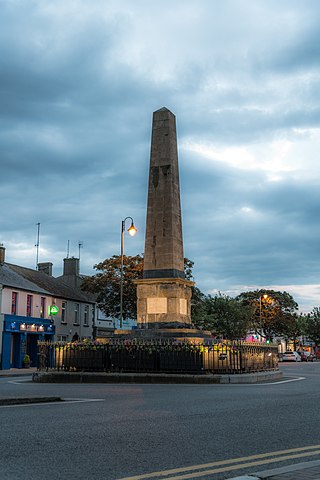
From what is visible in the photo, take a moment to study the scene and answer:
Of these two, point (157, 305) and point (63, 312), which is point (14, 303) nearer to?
point (63, 312)

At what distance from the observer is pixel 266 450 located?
7000mm

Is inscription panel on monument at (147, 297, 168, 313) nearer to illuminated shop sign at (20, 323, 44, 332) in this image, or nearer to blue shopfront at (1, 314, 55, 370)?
blue shopfront at (1, 314, 55, 370)

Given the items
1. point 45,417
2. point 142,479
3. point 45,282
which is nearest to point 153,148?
point 45,417

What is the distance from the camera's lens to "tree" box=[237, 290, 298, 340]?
84375 millimetres

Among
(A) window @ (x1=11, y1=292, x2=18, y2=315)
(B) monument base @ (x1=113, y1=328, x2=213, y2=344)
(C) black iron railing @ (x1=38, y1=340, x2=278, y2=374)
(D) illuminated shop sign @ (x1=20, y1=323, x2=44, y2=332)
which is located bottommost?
(C) black iron railing @ (x1=38, y1=340, x2=278, y2=374)

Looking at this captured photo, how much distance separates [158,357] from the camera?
71.8 ft

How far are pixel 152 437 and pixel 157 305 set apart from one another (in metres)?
18.1

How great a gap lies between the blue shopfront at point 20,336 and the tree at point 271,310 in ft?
138

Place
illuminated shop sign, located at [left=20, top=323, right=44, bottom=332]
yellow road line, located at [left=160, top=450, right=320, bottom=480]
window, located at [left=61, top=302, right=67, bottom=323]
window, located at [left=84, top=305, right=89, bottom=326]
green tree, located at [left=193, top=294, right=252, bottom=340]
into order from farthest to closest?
green tree, located at [left=193, top=294, right=252, bottom=340] < window, located at [left=84, top=305, right=89, bottom=326] < window, located at [left=61, top=302, right=67, bottom=323] < illuminated shop sign, located at [left=20, top=323, right=44, bottom=332] < yellow road line, located at [left=160, top=450, right=320, bottom=480]

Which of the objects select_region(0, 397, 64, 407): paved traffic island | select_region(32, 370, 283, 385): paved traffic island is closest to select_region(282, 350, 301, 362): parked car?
select_region(32, 370, 283, 385): paved traffic island

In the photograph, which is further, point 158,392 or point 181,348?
point 181,348

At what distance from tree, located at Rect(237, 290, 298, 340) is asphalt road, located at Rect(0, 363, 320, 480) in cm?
7263

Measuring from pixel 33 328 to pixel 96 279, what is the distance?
765 centimetres

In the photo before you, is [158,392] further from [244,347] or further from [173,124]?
[173,124]
